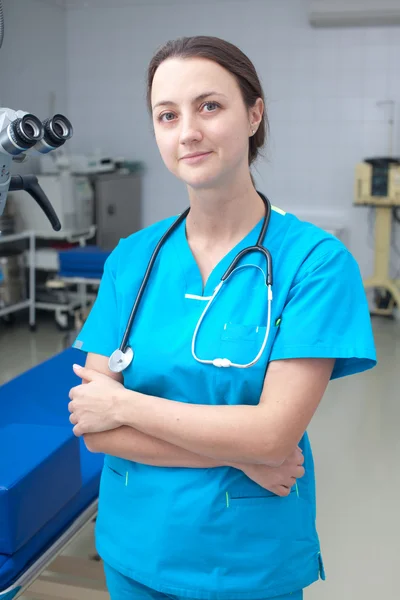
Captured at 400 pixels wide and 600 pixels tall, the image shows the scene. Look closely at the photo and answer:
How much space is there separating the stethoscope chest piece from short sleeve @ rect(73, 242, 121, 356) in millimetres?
53

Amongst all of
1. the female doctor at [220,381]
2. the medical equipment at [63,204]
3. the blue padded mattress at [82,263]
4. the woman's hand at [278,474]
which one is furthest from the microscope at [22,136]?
the medical equipment at [63,204]

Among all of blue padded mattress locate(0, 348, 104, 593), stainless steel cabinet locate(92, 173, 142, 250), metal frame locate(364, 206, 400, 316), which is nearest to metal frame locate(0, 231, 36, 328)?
stainless steel cabinet locate(92, 173, 142, 250)

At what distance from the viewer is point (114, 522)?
3.61ft

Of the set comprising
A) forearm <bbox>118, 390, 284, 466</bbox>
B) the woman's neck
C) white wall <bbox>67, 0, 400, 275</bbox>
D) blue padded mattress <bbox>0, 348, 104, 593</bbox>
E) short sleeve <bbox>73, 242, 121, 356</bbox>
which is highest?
white wall <bbox>67, 0, 400, 275</bbox>

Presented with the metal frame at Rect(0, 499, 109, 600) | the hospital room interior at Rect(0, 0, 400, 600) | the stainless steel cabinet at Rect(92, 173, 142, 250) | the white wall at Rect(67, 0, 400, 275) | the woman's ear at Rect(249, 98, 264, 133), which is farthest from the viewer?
the stainless steel cabinet at Rect(92, 173, 142, 250)

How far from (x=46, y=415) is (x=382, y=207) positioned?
362cm

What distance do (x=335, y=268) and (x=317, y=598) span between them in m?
1.48

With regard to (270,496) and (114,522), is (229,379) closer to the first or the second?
(270,496)

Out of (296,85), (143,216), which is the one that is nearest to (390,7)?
(296,85)

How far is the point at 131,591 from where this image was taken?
108cm

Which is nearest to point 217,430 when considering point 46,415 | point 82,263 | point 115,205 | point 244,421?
point 244,421

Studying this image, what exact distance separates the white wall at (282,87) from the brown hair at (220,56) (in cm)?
429

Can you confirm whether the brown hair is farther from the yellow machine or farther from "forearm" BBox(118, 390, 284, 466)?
the yellow machine

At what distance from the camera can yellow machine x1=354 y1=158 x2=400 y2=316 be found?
4.94 metres
